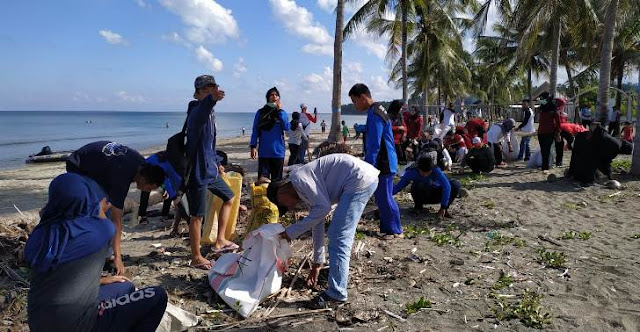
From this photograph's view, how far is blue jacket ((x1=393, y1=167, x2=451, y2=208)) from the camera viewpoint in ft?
20.8

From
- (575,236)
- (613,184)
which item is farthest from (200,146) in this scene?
(613,184)

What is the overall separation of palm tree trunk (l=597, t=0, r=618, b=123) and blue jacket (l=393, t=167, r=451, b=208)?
914cm

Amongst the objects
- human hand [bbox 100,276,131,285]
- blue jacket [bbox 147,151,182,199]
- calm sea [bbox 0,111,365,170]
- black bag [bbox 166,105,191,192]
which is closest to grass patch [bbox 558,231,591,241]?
black bag [bbox 166,105,191,192]

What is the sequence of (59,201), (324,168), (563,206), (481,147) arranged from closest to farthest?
1. (59,201)
2. (324,168)
3. (563,206)
4. (481,147)

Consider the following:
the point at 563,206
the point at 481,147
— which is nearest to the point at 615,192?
the point at 563,206

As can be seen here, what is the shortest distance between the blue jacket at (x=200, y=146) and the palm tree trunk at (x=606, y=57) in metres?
12.1

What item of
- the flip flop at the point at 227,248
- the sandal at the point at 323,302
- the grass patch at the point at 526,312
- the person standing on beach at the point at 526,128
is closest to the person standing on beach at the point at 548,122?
the person standing on beach at the point at 526,128

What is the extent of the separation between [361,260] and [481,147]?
6.71 metres

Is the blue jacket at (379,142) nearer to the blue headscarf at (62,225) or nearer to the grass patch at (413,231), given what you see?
the grass patch at (413,231)

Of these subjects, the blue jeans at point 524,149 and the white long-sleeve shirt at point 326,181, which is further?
the blue jeans at point 524,149

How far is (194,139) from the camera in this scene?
4441mm

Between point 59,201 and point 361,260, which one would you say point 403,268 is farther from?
point 59,201

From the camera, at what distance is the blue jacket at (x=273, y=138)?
704 centimetres

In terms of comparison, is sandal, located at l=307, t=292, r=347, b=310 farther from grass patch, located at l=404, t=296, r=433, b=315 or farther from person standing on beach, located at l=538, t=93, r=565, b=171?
person standing on beach, located at l=538, t=93, r=565, b=171
